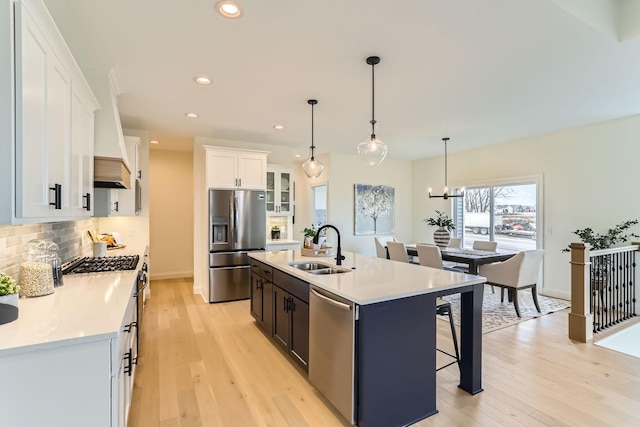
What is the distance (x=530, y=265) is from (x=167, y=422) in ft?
14.2

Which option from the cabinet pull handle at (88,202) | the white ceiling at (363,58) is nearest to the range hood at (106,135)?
the white ceiling at (363,58)

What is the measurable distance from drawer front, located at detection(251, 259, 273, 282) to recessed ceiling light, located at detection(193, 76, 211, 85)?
6.33 ft

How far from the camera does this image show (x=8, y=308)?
4.74ft

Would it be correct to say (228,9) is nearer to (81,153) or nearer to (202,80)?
(202,80)

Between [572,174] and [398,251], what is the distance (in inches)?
114

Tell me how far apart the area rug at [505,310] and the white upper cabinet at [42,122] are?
4.01m

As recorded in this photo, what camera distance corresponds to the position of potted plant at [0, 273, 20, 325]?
4.61ft

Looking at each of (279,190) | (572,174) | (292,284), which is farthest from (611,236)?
(279,190)

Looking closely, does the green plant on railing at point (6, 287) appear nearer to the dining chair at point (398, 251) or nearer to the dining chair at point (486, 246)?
the dining chair at point (398, 251)

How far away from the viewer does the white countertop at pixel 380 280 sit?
1.98 m

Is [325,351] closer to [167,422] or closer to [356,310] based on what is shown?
[356,310]

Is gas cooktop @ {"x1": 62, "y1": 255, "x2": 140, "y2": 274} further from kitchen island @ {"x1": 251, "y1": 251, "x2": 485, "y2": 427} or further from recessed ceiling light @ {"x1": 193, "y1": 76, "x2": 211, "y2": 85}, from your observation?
recessed ceiling light @ {"x1": 193, "y1": 76, "x2": 211, "y2": 85}

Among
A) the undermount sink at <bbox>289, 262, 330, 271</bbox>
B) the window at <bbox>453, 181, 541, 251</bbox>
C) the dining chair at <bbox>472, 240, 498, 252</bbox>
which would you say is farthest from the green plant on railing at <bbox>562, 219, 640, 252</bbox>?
the undermount sink at <bbox>289, 262, 330, 271</bbox>

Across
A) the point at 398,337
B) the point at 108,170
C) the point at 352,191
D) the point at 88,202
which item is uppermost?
the point at 352,191
